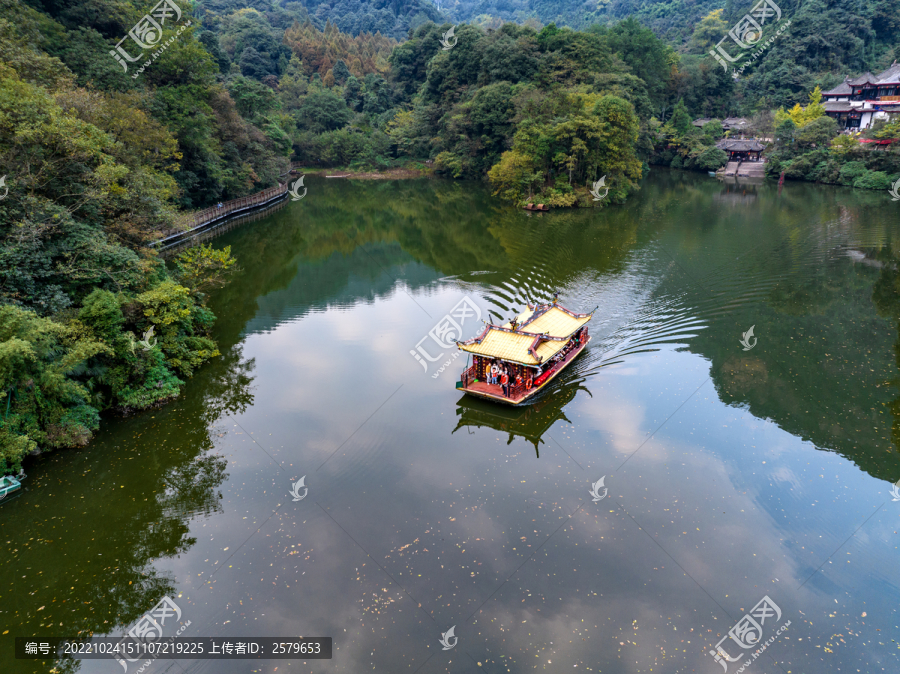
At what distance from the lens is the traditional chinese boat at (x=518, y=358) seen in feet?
47.2

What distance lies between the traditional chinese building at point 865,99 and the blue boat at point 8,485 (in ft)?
225

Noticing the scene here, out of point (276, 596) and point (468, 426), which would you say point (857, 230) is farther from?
point (276, 596)

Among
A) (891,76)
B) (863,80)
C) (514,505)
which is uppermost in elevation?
(891,76)

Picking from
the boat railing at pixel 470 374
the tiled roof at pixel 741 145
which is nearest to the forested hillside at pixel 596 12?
the tiled roof at pixel 741 145

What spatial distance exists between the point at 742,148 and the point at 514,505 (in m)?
60.4

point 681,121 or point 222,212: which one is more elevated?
point 681,121

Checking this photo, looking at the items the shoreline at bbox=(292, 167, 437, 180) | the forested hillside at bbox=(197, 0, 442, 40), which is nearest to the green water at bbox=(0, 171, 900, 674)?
the shoreline at bbox=(292, 167, 437, 180)

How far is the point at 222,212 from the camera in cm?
3662

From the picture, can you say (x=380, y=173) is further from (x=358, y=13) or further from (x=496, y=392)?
(x=358, y=13)

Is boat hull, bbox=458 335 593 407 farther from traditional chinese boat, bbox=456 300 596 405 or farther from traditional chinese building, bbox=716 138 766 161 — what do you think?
traditional chinese building, bbox=716 138 766 161

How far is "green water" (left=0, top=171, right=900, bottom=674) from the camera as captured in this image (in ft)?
28.2

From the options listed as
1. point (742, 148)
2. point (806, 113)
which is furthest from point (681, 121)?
point (806, 113)

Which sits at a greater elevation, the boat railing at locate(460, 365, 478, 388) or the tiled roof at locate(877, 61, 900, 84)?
the tiled roof at locate(877, 61, 900, 84)

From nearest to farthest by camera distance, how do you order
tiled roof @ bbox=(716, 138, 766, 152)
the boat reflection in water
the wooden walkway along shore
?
1. the boat reflection in water
2. the wooden walkway along shore
3. tiled roof @ bbox=(716, 138, 766, 152)
